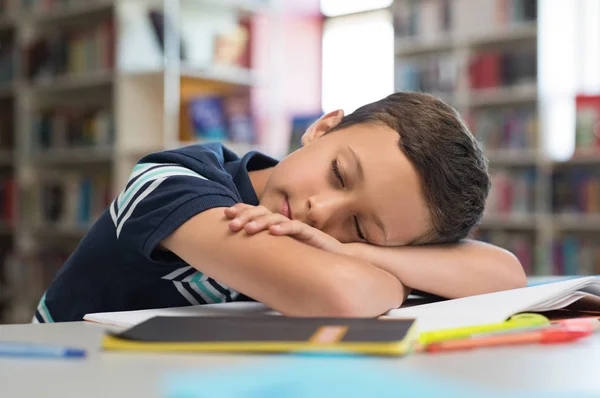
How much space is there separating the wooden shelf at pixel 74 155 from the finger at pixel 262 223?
3.10 meters

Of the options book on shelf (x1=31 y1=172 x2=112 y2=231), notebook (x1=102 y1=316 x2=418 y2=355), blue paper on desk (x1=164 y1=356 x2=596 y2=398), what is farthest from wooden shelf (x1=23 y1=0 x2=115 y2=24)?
blue paper on desk (x1=164 y1=356 x2=596 y2=398)

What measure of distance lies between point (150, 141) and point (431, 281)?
9.28 ft

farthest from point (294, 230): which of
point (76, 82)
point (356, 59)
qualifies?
point (356, 59)

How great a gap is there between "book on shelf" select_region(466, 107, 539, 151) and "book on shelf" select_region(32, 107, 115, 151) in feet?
→ 7.43

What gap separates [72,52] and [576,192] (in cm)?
311

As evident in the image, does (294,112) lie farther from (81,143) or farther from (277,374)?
(277,374)

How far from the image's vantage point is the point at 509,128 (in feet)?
14.6

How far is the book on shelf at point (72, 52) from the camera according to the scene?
383 cm

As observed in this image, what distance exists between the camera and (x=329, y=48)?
666 cm

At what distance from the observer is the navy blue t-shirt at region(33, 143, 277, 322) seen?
0.87 m

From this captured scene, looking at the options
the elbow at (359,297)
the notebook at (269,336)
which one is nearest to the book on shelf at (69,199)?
the elbow at (359,297)

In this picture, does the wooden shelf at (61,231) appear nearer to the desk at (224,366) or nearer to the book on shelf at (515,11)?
the book on shelf at (515,11)

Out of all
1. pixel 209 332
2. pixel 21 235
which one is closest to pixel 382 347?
pixel 209 332

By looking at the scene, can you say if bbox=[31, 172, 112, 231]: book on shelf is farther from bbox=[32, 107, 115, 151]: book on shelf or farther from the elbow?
the elbow
